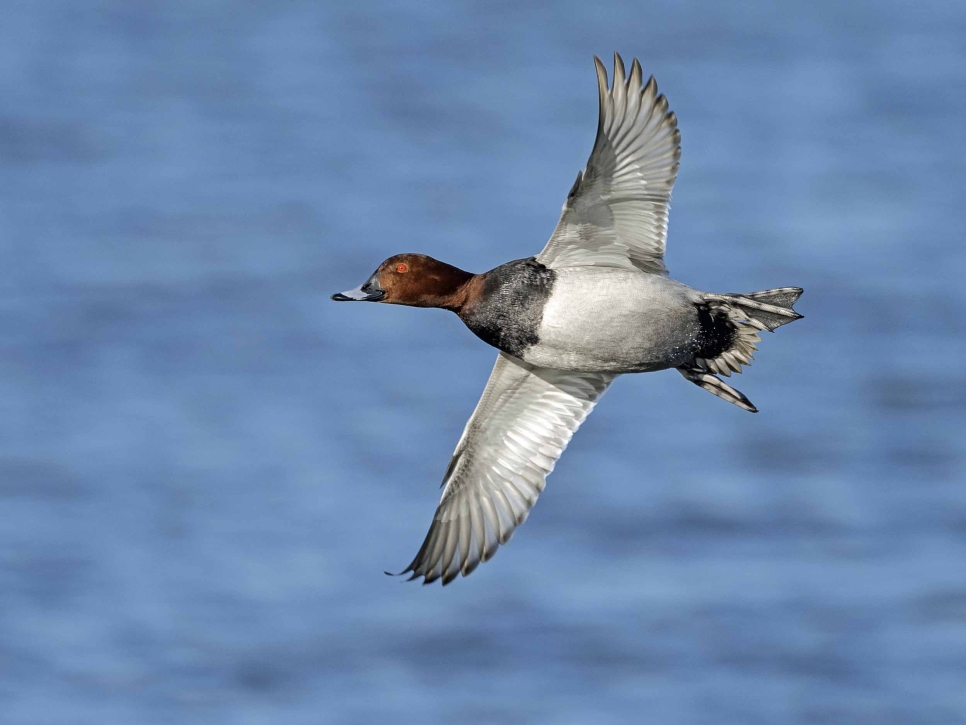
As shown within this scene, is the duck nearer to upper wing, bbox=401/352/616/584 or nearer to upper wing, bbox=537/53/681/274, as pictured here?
upper wing, bbox=537/53/681/274

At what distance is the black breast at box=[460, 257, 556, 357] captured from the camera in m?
6.26

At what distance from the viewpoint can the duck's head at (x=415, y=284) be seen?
653cm

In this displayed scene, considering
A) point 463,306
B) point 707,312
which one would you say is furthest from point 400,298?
point 707,312

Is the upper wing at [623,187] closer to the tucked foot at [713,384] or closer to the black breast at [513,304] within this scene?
the black breast at [513,304]

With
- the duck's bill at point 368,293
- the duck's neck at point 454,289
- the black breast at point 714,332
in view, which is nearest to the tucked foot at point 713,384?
the black breast at point 714,332

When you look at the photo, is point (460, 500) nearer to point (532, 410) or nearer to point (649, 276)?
point (532, 410)

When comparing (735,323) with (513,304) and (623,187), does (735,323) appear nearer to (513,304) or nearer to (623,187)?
(623,187)

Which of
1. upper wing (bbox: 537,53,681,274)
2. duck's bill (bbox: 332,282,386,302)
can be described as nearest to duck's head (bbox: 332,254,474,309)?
duck's bill (bbox: 332,282,386,302)

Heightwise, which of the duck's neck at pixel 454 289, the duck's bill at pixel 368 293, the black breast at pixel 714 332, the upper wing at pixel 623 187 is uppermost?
the upper wing at pixel 623 187

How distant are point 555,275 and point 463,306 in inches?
17.0

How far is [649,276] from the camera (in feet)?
21.0

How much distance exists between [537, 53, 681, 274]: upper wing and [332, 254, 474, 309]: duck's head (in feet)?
1.35

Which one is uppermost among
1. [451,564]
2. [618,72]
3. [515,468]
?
[618,72]

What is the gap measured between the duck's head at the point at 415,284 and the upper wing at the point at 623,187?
1.35 ft
